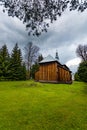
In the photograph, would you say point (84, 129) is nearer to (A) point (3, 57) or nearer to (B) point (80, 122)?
(B) point (80, 122)

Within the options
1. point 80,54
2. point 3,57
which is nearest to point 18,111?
point 3,57

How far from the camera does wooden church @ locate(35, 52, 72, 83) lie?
142ft

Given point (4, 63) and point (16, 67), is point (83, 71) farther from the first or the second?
point (4, 63)

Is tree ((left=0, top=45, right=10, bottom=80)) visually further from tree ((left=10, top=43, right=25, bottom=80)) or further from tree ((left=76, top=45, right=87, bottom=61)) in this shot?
tree ((left=76, top=45, right=87, bottom=61))

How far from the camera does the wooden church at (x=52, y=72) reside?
43156mm

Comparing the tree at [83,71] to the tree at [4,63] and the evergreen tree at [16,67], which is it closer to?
the evergreen tree at [16,67]

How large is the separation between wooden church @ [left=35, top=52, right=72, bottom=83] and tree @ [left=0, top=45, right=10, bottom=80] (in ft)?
44.2

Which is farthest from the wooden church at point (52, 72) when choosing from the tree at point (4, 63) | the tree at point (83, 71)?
the tree at point (83, 71)

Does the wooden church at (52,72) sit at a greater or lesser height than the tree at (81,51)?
lesser

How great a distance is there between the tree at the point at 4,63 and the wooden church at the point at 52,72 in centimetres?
1348

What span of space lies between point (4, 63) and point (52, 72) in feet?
60.8

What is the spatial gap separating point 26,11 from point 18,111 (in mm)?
6978

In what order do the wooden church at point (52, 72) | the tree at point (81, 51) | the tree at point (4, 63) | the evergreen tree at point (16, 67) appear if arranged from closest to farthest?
the wooden church at point (52, 72)
the tree at point (4, 63)
the evergreen tree at point (16, 67)
the tree at point (81, 51)

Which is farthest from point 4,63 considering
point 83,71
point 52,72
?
point 83,71
